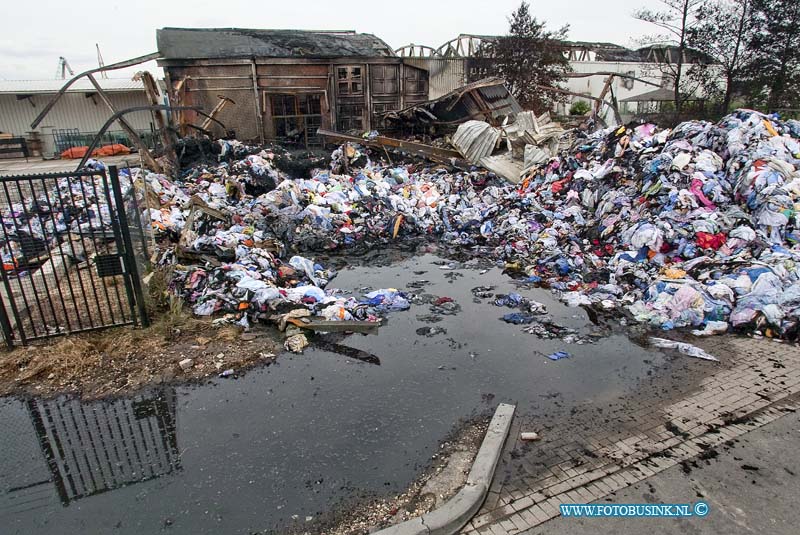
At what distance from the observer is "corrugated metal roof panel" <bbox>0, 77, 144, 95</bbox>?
21.4m

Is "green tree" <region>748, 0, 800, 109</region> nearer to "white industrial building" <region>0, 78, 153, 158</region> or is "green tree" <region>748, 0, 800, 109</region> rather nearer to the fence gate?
the fence gate

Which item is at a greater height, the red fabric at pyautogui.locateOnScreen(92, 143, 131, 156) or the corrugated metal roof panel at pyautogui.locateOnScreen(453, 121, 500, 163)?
the corrugated metal roof panel at pyautogui.locateOnScreen(453, 121, 500, 163)

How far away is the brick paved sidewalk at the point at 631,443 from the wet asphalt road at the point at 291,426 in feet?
0.72

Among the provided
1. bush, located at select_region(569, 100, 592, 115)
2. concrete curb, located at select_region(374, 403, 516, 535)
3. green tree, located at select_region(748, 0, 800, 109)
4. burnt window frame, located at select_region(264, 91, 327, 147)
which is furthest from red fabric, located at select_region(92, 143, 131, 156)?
green tree, located at select_region(748, 0, 800, 109)

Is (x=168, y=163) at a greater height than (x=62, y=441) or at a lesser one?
greater

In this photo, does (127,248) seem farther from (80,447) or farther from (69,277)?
(80,447)

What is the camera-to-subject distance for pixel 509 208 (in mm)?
9938

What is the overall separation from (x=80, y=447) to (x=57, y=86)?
26618 millimetres

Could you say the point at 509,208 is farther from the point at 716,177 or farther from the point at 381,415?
the point at 381,415

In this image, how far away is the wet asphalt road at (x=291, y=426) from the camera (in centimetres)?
300

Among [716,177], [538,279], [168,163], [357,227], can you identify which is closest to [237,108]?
[168,163]

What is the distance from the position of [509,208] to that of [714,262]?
4.38 meters

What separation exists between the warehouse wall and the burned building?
24.2 ft

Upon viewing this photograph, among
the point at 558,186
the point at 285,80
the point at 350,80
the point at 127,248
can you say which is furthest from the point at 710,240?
the point at 285,80
